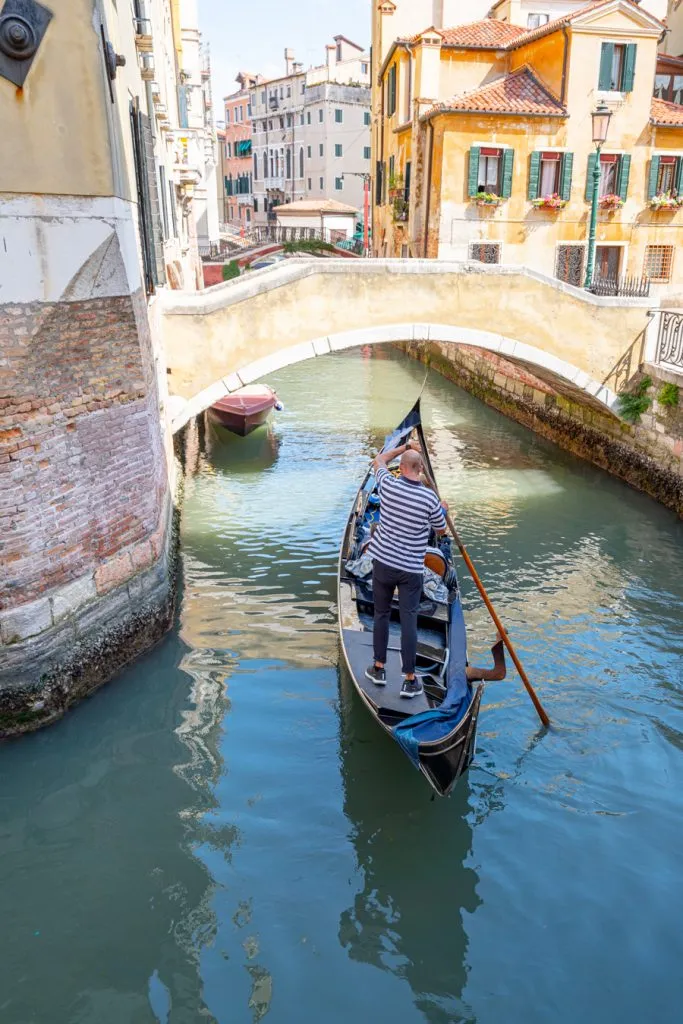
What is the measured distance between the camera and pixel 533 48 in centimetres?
1389

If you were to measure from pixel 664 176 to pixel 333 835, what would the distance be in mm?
13515

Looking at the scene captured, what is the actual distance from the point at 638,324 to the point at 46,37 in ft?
21.2

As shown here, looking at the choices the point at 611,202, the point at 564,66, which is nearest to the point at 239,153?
the point at 564,66

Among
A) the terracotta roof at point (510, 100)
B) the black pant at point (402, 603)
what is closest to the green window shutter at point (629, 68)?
the terracotta roof at point (510, 100)

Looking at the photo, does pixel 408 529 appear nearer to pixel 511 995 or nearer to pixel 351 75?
pixel 511 995

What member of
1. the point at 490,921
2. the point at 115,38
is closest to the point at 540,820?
the point at 490,921

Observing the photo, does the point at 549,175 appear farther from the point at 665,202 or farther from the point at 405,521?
the point at 405,521

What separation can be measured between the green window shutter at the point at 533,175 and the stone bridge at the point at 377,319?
18.6ft

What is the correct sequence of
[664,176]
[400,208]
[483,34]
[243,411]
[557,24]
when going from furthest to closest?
[400,208], [483,34], [664,176], [557,24], [243,411]

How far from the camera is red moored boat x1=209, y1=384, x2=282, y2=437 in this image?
10352 millimetres

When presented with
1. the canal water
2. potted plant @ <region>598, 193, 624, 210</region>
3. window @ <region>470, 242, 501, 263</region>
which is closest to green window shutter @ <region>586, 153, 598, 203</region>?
potted plant @ <region>598, 193, 624, 210</region>

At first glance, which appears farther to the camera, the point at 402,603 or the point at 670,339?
the point at 670,339

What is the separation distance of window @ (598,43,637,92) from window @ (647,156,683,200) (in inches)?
50.1

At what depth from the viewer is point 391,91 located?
1612 cm
